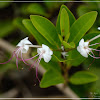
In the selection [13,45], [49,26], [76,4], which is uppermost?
[76,4]

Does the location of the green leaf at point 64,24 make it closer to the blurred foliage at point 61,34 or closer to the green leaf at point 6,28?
the blurred foliage at point 61,34

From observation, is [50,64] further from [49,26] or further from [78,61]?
[49,26]

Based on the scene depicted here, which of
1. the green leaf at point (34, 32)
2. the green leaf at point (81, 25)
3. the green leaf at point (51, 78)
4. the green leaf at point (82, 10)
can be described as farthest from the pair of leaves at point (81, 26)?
the green leaf at point (82, 10)

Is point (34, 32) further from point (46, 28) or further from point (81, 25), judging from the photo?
point (81, 25)

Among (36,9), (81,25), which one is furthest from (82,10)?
(81,25)

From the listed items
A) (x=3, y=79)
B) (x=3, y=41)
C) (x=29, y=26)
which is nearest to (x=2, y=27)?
(x=3, y=41)

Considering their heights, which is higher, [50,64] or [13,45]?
[13,45]
